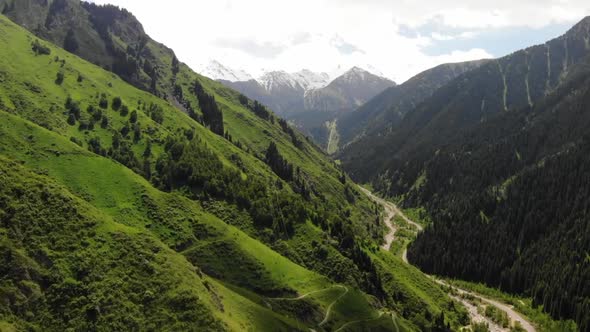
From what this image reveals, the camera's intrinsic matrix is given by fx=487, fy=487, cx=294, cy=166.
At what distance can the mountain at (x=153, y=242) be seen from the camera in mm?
87750

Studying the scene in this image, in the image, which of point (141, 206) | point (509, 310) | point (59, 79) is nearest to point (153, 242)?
point (141, 206)

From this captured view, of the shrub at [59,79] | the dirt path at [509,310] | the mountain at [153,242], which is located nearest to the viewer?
the mountain at [153,242]

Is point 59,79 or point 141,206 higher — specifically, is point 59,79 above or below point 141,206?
above

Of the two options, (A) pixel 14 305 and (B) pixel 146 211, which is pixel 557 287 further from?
(A) pixel 14 305

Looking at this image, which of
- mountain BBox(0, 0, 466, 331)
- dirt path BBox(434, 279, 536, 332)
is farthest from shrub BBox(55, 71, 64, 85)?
dirt path BBox(434, 279, 536, 332)

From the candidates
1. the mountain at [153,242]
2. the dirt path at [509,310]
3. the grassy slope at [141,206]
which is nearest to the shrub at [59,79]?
the mountain at [153,242]

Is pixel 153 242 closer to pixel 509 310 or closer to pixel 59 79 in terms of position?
pixel 59 79

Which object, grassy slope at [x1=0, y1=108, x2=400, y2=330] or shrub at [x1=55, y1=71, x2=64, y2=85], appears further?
shrub at [x1=55, y1=71, x2=64, y2=85]

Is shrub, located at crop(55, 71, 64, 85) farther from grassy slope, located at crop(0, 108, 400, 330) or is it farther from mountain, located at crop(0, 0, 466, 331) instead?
grassy slope, located at crop(0, 108, 400, 330)

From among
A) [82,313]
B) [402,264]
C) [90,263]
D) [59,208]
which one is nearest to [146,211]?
[59,208]

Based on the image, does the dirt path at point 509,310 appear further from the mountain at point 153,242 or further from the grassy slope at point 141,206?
the grassy slope at point 141,206

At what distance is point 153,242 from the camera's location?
104500 millimetres

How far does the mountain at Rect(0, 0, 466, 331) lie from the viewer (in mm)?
87750

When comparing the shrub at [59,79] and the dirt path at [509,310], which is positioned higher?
the shrub at [59,79]
